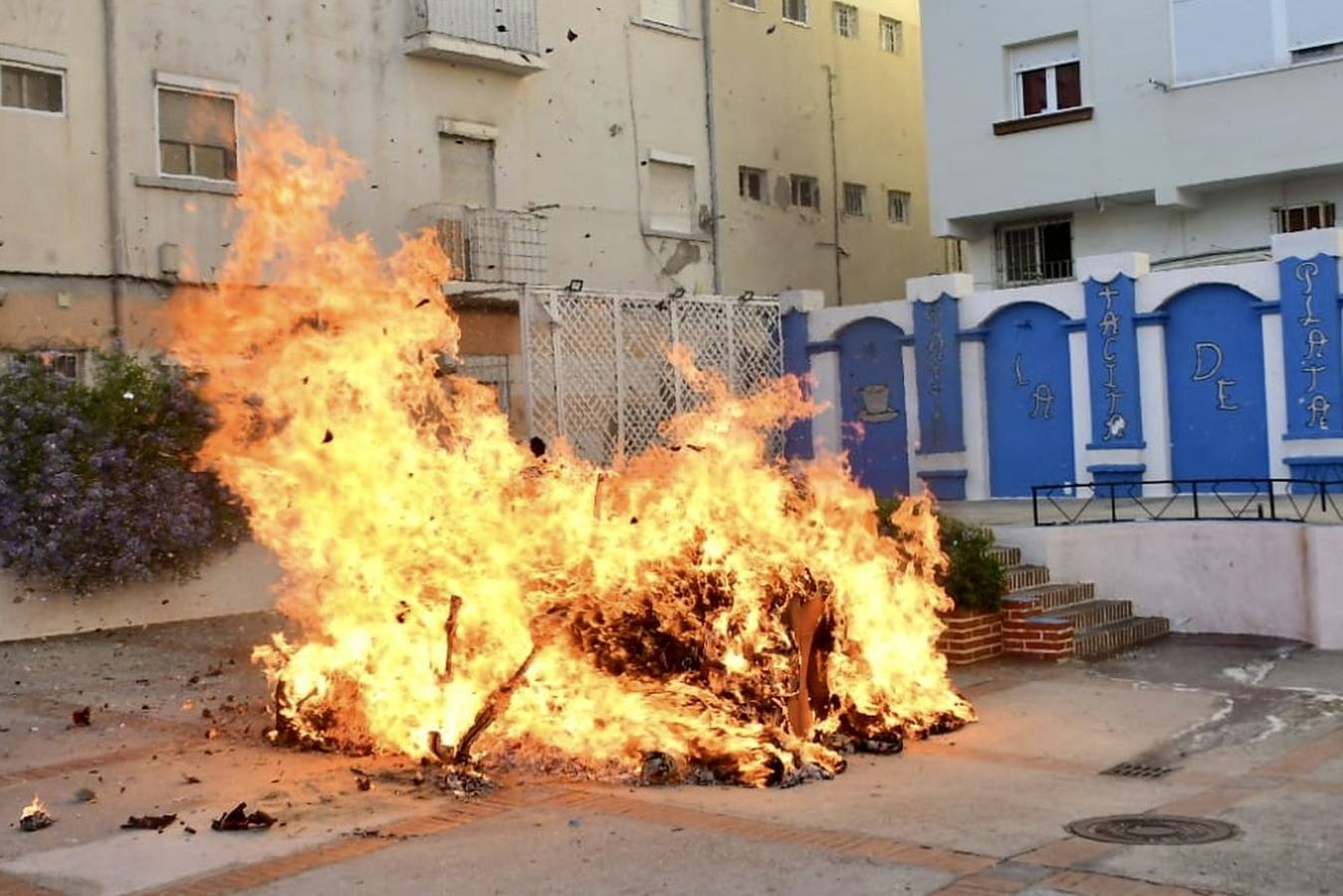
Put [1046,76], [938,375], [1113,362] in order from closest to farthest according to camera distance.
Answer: [1113,362] < [938,375] < [1046,76]

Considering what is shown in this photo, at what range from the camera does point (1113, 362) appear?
19.2 metres

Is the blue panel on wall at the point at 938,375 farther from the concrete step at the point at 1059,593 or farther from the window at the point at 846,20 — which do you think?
the window at the point at 846,20

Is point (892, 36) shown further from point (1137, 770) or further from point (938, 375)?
point (1137, 770)

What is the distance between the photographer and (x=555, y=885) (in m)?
6.84

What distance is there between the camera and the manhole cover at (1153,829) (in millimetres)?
7430

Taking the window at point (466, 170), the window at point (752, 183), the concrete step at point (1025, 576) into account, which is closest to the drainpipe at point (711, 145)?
the window at point (752, 183)

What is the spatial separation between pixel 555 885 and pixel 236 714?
5.00 meters

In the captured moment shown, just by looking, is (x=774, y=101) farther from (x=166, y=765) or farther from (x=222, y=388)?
(x=166, y=765)

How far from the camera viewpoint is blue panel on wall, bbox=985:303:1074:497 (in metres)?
19.8

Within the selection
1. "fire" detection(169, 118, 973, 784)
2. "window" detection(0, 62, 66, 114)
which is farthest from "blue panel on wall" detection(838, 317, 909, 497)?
"window" detection(0, 62, 66, 114)


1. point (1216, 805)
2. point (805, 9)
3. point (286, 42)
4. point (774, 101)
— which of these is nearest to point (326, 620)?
point (1216, 805)

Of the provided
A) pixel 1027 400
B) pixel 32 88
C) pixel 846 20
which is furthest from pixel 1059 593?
pixel 846 20

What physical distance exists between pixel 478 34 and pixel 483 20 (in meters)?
0.25

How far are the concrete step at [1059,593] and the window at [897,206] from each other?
13827 mm
